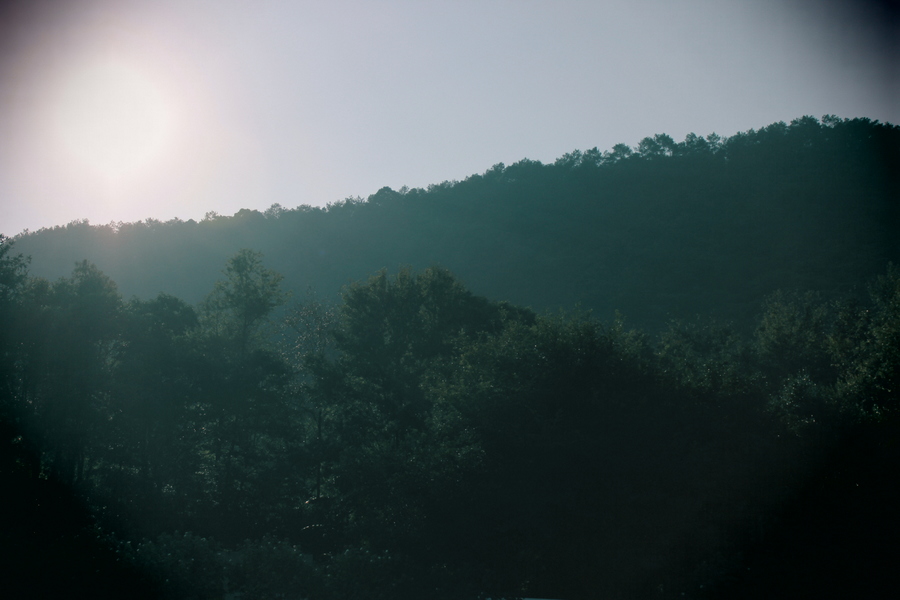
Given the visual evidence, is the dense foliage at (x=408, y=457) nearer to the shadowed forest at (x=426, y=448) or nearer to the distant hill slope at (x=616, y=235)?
the shadowed forest at (x=426, y=448)

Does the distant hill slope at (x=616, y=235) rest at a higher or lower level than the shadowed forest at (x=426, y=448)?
higher

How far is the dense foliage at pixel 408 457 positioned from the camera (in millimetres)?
12750

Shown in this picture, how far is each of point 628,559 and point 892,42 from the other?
13950 mm

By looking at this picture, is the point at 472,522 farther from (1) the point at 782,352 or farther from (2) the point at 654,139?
(2) the point at 654,139

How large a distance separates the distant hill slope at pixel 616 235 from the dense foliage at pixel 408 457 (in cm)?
3651

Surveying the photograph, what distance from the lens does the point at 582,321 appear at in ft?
61.1

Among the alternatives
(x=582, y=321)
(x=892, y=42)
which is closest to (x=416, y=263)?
(x=582, y=321)

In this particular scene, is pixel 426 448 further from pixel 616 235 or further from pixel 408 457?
pixel 616 235

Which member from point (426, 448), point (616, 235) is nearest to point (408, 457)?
point (426, 448)

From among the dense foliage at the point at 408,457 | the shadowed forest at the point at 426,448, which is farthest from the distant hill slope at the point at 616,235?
the dense foliage at the point at 408,457

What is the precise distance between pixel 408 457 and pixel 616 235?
64.6 meters

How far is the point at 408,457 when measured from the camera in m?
16.9

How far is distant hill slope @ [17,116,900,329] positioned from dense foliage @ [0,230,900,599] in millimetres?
36511

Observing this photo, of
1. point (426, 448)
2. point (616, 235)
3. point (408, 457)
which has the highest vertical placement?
point (616, 235)
